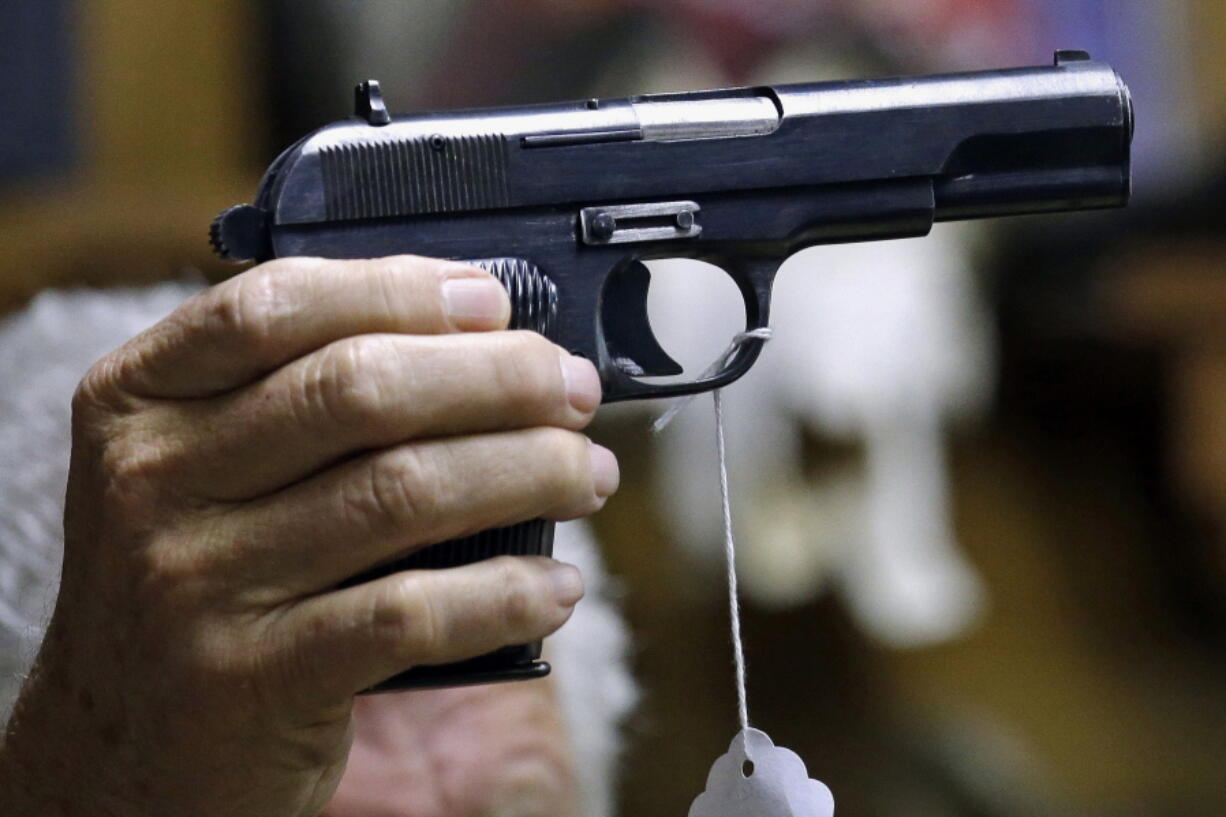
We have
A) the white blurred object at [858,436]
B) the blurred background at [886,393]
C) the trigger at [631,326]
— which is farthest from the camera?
the white blurred object at [858,436]

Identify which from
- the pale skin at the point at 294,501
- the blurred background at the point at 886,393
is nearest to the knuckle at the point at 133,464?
the pale skin at the point at 294,501

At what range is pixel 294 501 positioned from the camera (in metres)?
0.56

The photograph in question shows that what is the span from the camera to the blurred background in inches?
55.9

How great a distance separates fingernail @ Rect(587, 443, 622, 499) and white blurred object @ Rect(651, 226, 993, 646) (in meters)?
0.86

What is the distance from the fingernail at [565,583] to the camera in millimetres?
592

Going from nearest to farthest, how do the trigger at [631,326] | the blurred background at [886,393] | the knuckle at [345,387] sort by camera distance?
1. the knuckle at [345,387]
2. the trigger at [631,326]
3. the blurred background at [886,393]

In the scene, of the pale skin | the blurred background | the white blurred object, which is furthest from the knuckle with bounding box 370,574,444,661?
the white blurred object

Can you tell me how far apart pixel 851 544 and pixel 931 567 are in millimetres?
121

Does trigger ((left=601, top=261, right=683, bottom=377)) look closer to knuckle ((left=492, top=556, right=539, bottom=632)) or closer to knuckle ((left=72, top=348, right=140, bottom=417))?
knuckle ((left=492, top=556, right=539, bottom=632))

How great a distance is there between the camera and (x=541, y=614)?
0.58 m

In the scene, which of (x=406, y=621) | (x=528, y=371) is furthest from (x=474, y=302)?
(x=406, y=621)

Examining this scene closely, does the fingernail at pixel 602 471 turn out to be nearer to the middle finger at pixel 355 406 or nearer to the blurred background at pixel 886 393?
the middle finger at pixel 355 406

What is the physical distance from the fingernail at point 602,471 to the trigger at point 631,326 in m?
0.06

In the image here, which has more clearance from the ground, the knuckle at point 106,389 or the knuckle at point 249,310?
the knuckle at point 249,310
